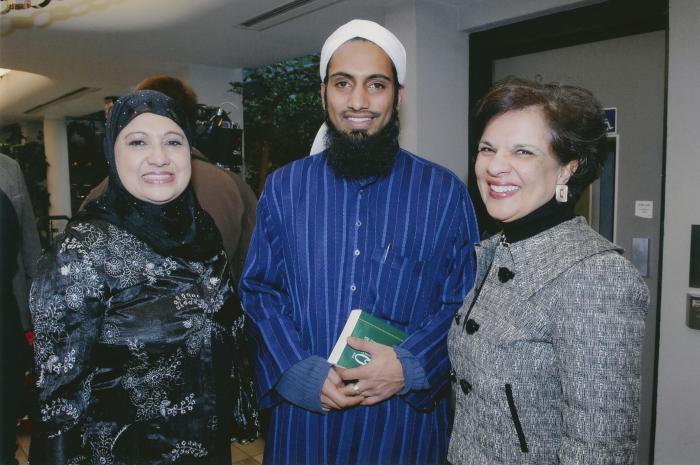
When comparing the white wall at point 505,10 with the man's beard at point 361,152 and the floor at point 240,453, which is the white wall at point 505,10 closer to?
the man's beard at point 361,152

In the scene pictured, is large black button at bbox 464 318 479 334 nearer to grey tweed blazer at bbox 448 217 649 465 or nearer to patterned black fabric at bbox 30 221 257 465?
grey tweed blazer at bbox 448 217 649 465

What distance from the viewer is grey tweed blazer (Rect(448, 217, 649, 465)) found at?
991 mm

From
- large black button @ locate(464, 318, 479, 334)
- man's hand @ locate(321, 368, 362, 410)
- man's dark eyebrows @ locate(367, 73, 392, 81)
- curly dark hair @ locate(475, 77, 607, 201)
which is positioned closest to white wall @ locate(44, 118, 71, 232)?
man's dark eyebrows @ locate(367, 73, 392, 81)

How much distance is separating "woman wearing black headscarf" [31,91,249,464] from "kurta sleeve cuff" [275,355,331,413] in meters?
0.21

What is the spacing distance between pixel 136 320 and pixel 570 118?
1207mm

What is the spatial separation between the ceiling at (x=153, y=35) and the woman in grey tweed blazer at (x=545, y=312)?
284 centimetres

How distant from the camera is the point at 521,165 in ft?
3.96

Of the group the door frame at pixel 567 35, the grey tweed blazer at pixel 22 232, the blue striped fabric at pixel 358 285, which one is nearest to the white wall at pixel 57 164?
the grey tweed blazer at pixel 22 232

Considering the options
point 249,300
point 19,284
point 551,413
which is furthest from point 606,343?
point 19,284

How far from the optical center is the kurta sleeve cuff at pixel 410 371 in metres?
1.45

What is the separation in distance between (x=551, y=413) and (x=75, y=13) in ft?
15.2

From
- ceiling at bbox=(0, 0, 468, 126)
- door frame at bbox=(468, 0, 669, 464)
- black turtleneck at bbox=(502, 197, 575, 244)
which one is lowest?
black turtleneck at bbox=(502, 197, 575, 244)

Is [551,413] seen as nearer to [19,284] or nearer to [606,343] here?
[606,343]

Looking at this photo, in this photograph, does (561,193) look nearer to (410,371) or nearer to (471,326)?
(471,326)
